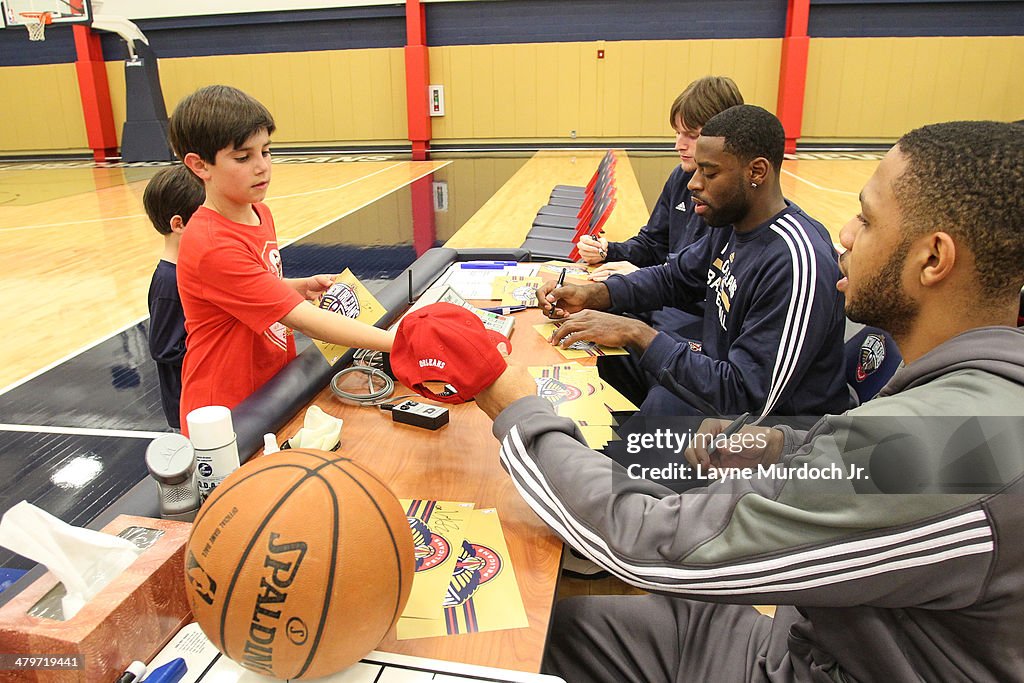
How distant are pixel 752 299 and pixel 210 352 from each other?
163 centimetres

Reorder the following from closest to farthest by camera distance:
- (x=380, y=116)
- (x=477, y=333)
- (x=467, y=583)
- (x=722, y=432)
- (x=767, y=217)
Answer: (x=467, y=583)
(x=477, y=333)
(x=722, y=432)
(x=767, y=217)
(x=380, y=116)

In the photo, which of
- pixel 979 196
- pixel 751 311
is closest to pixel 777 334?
pixel 751 311

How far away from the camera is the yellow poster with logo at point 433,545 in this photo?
1116 mm

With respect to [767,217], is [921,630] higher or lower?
lower

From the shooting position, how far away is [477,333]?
1413mm

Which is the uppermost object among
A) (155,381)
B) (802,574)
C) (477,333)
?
(477,333)

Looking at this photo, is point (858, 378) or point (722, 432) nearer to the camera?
point (722, 432)

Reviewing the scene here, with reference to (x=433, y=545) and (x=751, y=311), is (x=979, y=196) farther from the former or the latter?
(x=751, y=311)

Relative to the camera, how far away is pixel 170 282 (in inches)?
107

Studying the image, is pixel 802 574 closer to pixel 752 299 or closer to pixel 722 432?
pixel 722 432

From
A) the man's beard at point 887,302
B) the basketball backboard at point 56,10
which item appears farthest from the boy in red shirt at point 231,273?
the basketball backboard at point 56,10

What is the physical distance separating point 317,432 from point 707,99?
9.12 feet

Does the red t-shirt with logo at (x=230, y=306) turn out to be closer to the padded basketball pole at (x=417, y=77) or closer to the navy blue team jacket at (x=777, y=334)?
the navy blue team jacket at (x=777, y=334)

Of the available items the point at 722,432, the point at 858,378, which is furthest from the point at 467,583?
the point at 858,378
